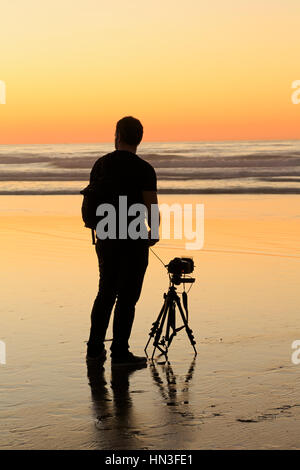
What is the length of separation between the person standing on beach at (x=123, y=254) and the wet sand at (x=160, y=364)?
8.7 inches

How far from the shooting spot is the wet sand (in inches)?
180

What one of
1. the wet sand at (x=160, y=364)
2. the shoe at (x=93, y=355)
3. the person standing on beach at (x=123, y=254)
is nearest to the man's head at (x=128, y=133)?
the person standing on beach at (x=123, y=254)

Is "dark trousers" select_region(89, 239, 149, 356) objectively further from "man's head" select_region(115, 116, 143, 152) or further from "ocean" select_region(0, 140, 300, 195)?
"ocean" select_region(0, 140, 300, 195)

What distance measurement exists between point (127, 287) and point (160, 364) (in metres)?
0.61

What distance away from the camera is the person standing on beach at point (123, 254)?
6.09 meters

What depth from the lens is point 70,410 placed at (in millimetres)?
4961

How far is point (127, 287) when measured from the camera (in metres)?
6.23

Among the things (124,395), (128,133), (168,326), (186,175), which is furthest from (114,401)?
(186,175)

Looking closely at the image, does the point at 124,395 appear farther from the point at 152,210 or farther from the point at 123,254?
the point at 152,210

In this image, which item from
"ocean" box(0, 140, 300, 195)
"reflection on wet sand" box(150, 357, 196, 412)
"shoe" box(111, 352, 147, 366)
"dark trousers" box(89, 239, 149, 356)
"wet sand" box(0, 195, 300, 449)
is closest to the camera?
"wet sand" box(0, 195, 300, 449)

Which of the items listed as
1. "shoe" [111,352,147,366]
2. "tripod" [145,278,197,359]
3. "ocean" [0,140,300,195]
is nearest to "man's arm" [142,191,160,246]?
"tripod" [145,278,197,359]

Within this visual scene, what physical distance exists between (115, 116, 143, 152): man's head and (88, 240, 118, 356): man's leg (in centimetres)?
72

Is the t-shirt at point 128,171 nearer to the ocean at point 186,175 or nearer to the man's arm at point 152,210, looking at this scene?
the man's arm at point 152,210
